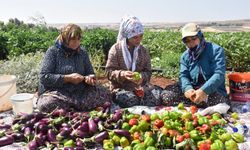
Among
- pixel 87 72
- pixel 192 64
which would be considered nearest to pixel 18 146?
pixel 87 72

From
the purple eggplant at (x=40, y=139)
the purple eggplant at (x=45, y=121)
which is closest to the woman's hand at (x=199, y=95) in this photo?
the purple eggplant at (x=45, y=121)

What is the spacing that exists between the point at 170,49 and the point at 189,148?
8.20m

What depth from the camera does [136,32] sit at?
4.95m

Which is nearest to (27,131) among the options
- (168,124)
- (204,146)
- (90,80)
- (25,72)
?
(90,80)

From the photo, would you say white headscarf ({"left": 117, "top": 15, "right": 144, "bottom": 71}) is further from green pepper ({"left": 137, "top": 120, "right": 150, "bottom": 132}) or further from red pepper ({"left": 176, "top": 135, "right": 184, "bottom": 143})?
red pepper ({"left": 176, "top": 135, "right": 184, "bottom": 143})

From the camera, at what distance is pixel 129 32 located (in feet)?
16.4

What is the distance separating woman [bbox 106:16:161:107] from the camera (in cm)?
500

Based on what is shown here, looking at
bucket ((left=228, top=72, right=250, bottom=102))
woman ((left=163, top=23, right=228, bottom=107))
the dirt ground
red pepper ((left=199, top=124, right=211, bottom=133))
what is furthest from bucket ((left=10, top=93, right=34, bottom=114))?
the dirt ground

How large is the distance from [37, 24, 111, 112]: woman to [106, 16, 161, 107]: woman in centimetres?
24

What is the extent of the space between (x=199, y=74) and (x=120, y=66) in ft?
3.45

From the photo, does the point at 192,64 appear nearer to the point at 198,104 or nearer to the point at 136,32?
the point at 198,104

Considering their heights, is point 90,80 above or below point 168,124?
above

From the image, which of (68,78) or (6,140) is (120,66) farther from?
(6,140)

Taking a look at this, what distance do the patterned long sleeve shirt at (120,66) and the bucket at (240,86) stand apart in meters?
1.11
